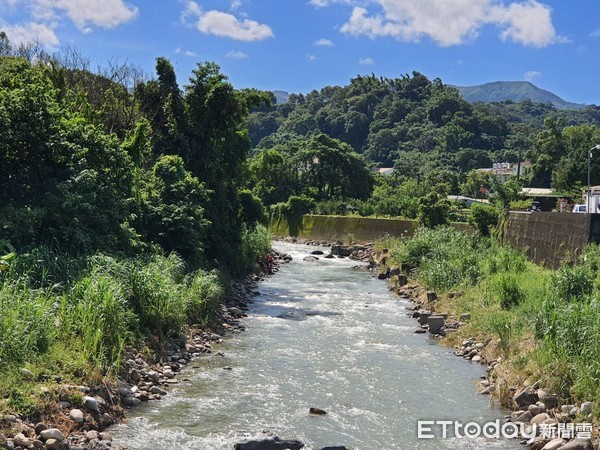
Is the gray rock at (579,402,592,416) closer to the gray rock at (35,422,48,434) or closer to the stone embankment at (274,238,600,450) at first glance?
the stone embankment at (274,238,600,450)

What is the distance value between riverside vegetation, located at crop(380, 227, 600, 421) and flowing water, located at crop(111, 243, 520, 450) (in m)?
1.06

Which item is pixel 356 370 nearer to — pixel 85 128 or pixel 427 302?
pixel 427 302

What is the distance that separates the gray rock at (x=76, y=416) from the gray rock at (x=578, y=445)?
24.8 feet

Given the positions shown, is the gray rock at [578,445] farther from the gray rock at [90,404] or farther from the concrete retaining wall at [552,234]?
the concrete retaining wall at [552,234]

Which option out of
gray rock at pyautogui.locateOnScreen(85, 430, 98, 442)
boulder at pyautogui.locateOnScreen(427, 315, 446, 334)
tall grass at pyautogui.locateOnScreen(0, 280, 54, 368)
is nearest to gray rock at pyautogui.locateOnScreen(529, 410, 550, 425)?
gray rock at pyautogui.locateOnScreen(85, 430, 98, 442)

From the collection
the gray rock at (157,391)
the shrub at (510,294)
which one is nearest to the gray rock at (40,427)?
the gray rock at (157,391)

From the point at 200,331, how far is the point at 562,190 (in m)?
53.1

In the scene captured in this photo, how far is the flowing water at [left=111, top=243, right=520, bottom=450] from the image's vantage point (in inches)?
404

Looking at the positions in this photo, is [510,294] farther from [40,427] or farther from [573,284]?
[40,427]

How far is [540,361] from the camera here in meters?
11.9

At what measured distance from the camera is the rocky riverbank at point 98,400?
28.7 ft

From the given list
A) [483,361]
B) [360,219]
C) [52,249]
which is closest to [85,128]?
[52,249]

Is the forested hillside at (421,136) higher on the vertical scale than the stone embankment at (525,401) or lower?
higher

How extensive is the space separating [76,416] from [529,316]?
35.2ft
